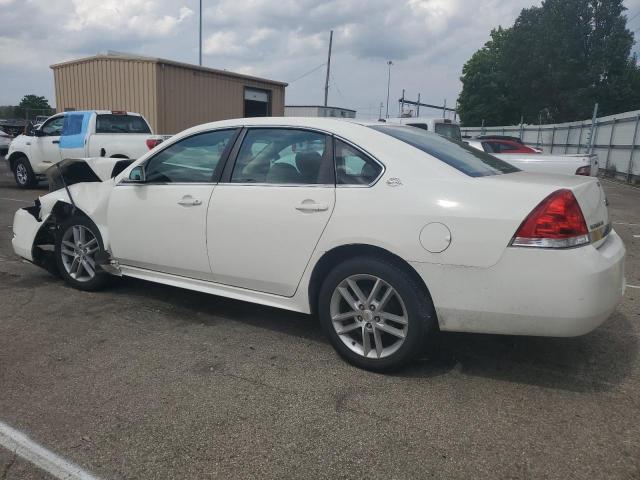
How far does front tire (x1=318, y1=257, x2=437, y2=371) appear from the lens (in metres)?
3.05

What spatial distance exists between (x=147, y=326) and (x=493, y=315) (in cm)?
251

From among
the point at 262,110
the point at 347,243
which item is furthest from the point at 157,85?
the point at 347,243

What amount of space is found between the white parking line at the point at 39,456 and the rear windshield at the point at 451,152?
2.48m

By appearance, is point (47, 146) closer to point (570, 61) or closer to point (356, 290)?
point (356, 290)

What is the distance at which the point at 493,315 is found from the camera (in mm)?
2887

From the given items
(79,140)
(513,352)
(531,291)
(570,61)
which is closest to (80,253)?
(513,352)

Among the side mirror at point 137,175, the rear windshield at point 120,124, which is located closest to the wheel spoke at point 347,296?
the side mirror at point 137,175

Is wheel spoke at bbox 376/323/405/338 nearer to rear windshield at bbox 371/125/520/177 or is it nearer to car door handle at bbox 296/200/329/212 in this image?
car door handle at bbox 296/200/329/212

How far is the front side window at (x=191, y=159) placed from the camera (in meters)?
3.92

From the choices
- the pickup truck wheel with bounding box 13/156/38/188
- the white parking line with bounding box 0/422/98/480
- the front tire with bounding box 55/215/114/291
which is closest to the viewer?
the white parking line with bounding box 0/422/98/480

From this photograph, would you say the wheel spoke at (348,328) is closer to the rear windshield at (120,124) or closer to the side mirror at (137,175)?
the side mirror at (137,175)

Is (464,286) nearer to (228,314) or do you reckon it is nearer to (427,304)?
(427,304)

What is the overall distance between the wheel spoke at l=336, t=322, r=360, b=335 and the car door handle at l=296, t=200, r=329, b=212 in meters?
0.73

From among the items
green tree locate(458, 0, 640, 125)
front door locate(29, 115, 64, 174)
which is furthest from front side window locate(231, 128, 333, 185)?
green tree locate(458, 0, 640, 125)
